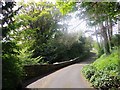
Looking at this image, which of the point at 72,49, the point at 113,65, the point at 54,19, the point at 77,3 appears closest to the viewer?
the point at 77,3

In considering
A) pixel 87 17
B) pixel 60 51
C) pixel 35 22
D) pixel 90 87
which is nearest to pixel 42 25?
pixel 35 22

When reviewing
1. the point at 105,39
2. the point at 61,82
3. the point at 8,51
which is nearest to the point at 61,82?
the point at 61,82

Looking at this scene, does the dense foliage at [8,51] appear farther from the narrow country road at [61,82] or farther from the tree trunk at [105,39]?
the tree trunk at [105,39]

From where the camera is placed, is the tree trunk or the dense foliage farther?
the tree trunk

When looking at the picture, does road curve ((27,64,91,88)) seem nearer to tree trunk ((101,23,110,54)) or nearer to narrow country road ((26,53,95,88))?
narrow country road ((26,53,95,88))

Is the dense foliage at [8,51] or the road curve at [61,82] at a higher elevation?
the dense foliage at [8,51]

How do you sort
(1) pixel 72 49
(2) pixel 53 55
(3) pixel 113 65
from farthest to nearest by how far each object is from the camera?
1. (1) pixel 72 49
2. (2) pixel 53 55
3. (3) pixel 113 65

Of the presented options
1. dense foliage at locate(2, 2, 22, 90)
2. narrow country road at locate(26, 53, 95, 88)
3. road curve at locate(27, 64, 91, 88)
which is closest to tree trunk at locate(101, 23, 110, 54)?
narrow country road at locate(26, 53, 95, 88)

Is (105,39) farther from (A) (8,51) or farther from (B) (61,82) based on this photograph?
(A) (8,51)

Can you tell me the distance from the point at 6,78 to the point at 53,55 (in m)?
20.9

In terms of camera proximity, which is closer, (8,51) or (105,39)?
(8,51)

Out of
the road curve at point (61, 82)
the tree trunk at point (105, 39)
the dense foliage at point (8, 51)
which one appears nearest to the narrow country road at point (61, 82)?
the road curve at point (61, 82)

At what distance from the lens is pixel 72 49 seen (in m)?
34.5

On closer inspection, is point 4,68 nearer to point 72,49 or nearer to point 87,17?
point 87,17
